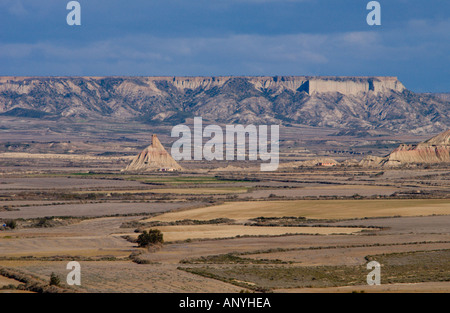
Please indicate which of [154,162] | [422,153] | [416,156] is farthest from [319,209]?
[422,153]

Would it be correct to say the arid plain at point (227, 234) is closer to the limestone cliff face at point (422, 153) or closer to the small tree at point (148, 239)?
the small tree at point (148, 239)

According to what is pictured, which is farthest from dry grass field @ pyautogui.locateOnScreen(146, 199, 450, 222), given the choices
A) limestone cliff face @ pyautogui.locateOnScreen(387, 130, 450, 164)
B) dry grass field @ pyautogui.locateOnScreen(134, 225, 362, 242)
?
limestone cliff face @ pyautogui.locateOnScreen(387, 130, 450, 164)

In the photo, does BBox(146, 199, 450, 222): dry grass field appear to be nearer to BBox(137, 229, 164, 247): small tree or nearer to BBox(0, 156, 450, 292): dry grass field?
BBox(0, 156, 450, 292): dry grass field

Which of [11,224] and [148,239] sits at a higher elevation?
[11,224]

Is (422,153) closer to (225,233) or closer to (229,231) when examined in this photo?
(229,231)

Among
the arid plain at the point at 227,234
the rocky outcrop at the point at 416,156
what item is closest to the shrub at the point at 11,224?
the arid plain at the point at 227,234

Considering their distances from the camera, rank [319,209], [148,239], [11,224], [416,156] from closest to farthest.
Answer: [148,239] → [11,224] → [319,209] → [416,156]
